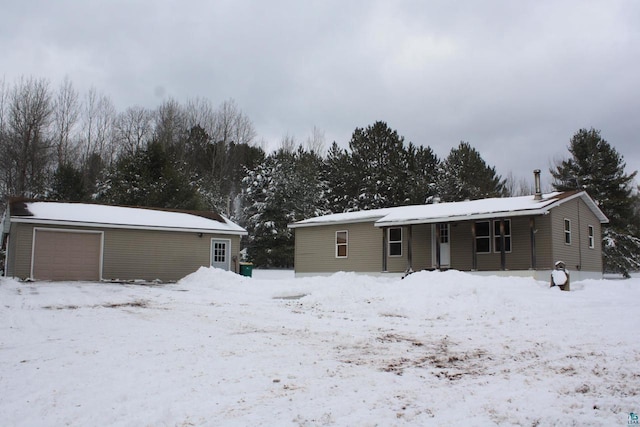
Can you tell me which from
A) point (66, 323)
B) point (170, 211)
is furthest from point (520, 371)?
point (170, 211)

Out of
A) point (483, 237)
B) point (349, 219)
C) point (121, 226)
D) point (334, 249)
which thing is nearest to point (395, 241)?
point (349, 219)

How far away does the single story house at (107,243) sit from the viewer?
62.7 ft

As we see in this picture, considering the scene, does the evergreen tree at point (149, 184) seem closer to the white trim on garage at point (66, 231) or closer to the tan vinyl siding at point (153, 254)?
the tan vinyl siding at point (153, 254)

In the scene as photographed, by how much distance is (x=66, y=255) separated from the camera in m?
19.9

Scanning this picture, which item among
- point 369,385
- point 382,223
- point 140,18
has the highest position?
point 140,18

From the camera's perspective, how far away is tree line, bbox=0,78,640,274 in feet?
104

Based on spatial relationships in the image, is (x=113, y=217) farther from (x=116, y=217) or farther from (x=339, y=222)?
(x=339, y=222)

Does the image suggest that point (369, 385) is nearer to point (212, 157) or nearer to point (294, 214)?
point (294, 214)

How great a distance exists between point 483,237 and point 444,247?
1.82 m

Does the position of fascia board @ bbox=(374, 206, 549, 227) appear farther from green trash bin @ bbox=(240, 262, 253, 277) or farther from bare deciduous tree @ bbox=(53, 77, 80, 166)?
bare deciduous tree @ bbox=(53, 77, 80, 166)

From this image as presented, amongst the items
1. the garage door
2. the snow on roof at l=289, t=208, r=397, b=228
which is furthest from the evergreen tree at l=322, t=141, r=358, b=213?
the garage door

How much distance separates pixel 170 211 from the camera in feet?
83.0

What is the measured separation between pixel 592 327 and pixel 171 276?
17528 mm

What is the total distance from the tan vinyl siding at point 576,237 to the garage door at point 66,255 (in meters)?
17.9
